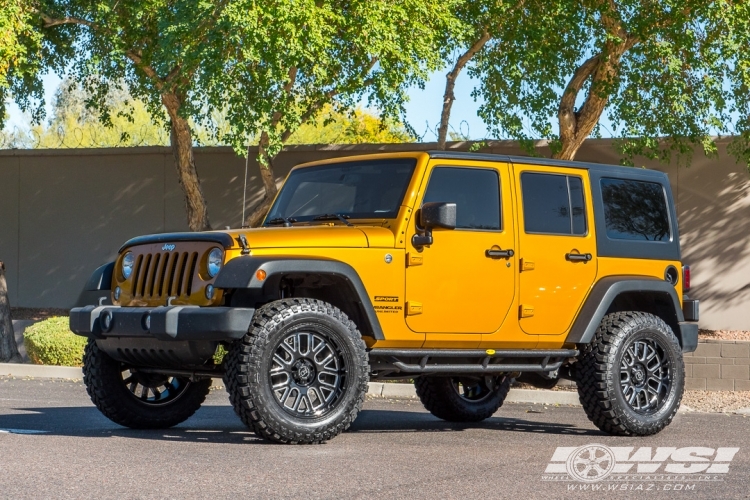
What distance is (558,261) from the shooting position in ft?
31.1

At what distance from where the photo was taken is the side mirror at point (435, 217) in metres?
8.52

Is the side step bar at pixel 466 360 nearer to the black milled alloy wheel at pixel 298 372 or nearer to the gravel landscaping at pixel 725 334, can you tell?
the black milled alloy wheel at pixel 298 372

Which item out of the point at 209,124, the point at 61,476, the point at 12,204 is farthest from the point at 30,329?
the point at 61,476

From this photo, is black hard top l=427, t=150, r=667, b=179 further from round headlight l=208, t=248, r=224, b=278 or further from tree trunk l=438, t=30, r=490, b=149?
tree trunk l=438, t=30, r=490, b=149

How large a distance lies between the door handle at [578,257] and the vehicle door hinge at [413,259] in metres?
1.45

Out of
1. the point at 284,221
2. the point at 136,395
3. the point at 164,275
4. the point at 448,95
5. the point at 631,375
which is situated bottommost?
the point at 136,395

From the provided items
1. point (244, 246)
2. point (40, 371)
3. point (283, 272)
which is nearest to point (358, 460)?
point (283, 272)

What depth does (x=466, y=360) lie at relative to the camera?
909 cm

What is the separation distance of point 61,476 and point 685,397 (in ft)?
30.4

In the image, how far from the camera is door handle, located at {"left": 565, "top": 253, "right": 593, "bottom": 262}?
9.53 meters

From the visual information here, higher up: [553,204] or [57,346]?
[553,204]

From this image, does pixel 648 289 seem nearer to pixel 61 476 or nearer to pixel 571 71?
pixel 61 476

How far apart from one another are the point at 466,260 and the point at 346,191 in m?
1.15

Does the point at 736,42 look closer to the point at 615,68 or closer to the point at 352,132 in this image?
the point at 615,68
